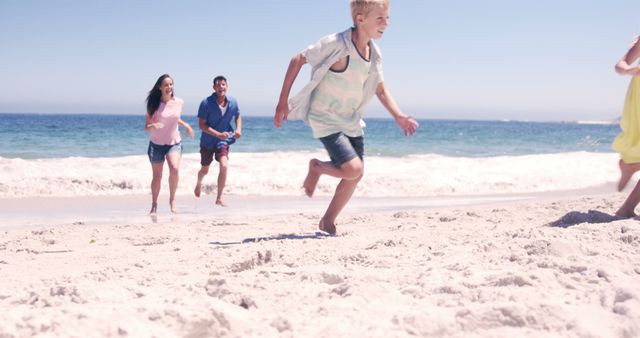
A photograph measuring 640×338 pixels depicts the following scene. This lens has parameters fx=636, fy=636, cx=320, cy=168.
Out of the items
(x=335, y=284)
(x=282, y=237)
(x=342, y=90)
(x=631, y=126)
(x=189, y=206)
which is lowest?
(x=189, y=206)

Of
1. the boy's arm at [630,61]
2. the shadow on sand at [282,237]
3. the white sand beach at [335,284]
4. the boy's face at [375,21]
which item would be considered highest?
Result: the boy's face at [375,21]

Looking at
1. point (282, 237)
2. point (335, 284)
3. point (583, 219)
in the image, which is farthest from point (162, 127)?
point (335, 284)

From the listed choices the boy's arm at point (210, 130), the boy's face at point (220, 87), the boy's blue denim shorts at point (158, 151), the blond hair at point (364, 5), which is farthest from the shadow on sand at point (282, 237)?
the boy's face at point (220, 87)

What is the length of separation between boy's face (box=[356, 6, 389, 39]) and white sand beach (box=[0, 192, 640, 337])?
4.38ft

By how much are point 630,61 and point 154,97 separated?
14.7 ft

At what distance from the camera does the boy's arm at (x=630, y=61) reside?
4.05 metres

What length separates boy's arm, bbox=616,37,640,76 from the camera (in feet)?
13.3

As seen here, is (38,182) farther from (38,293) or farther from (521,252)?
(521,252)

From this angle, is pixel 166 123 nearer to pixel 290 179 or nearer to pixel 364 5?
pixel 364 5

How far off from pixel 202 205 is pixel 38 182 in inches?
114

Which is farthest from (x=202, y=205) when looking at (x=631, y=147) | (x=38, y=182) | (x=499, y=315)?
(x=499, y=315)

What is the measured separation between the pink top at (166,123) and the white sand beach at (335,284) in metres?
1.98

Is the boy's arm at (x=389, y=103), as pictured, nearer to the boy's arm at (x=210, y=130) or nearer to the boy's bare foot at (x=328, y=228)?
the boy's bare foot at (x=328, y=228)

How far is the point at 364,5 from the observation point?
13.3 feet
